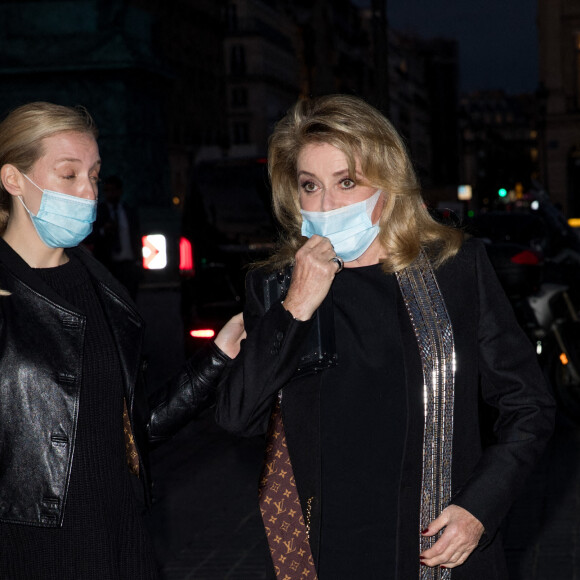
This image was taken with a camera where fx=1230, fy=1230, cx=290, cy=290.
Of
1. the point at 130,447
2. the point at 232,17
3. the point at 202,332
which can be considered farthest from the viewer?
the point at 232,17

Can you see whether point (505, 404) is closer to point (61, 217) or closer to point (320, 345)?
point (320, 345)

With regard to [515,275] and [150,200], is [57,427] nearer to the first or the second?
[515,275]

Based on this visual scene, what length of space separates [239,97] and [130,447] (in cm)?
10388

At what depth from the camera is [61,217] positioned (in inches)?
119

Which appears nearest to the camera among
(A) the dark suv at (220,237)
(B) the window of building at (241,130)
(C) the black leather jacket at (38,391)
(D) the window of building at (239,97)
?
(C) the black leather jacket at (38,391)

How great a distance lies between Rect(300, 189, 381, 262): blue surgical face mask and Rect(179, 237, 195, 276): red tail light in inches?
293

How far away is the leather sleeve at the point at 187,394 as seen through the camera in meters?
3.43

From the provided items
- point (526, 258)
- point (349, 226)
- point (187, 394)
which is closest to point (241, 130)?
point (526, 258)

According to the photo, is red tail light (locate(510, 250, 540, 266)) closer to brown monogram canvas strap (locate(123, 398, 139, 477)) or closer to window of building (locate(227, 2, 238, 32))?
brown monogram canvas strap (locate(123, 398, 139, 477))

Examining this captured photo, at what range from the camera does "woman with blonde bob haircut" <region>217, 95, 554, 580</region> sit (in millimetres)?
2682

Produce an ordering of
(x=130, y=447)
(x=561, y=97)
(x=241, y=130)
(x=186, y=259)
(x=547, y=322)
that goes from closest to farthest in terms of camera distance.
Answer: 1. (x=130, y=447)
2. (x=547, y=322)
3. (x=186, y=259)
4. (x=561, y=97)
5. (x=241, y=130)

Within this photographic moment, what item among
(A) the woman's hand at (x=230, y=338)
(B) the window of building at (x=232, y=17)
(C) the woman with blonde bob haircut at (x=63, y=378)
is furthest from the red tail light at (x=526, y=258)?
(B) the window of building at (x=232, y=17)

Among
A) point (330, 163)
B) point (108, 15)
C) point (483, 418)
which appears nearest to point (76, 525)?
point (330, 163)

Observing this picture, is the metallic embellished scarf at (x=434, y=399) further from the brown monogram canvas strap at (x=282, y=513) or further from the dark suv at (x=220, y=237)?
A: the dark suv at (x=220, y=237)
